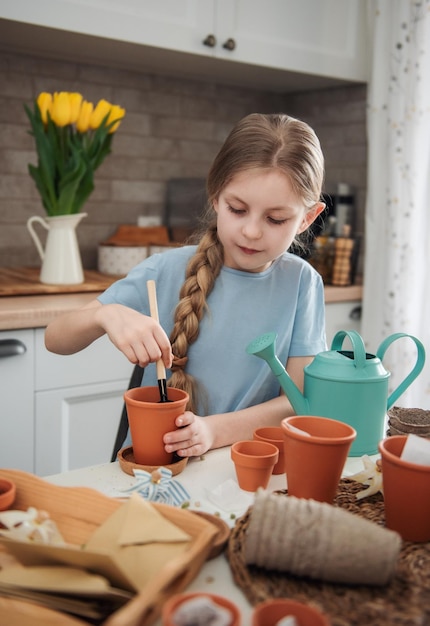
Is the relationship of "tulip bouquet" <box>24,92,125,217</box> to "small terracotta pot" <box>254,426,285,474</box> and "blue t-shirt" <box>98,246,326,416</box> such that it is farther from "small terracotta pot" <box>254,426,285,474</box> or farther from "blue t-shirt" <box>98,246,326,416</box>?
"small terracotta pot" <box>254,426,285,474</box>

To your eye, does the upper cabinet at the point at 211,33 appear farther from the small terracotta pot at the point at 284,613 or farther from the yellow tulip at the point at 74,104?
the small terracotta pot at the point at 284,613

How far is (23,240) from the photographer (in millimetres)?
2477

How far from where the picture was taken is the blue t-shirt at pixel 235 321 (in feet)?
4.47

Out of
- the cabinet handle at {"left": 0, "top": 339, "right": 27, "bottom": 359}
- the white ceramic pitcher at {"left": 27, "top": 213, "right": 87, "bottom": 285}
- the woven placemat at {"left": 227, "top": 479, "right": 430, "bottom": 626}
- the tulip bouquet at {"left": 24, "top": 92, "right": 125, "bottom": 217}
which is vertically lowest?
the woven placemat at {"left": 227, "top": 479, "right": 430, "bottom": 626}

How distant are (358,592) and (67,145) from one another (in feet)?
5.87

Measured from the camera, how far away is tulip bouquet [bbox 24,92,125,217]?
6.82 feet

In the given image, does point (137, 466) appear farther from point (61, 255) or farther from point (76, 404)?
point (61, 255)

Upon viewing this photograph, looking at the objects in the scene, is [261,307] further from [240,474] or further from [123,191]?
[123,191]

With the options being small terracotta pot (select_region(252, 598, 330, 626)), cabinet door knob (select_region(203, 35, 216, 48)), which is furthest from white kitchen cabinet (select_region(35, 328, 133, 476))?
small terracotta pot (select_region(252, 598, 330, 626))

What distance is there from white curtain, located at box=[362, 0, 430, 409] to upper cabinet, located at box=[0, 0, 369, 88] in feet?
0.66

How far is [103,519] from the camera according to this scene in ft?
2.51

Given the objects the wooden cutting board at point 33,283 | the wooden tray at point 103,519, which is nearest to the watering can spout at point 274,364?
the wooden tray at point 103,519

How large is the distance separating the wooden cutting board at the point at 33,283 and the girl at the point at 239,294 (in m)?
0.79

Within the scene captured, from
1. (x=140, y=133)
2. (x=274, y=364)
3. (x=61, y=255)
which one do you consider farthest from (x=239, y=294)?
(x=140, y=133)
